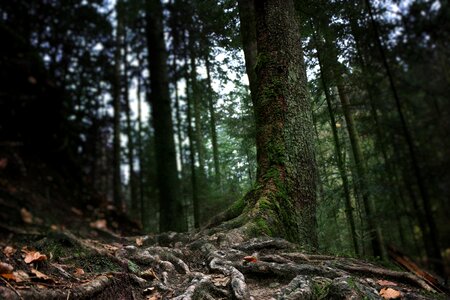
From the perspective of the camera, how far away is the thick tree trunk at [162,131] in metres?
8.91

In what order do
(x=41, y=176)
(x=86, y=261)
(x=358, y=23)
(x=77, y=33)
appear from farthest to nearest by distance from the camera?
(x=77, y=33) < (x=41, y=176) < (x=358, y=23) < (x=86, y=261)

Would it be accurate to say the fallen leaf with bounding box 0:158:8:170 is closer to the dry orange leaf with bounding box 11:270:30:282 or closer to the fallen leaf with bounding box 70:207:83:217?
the fallen leaf with bounding box 70:207:83:217

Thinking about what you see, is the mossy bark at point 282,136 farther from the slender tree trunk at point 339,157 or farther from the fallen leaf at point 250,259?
the slender tree trunk at point 339,157

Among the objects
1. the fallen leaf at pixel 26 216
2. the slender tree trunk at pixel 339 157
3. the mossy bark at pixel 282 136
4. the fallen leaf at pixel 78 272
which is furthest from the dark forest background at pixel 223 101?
the fallen leaf at pixel 78 272

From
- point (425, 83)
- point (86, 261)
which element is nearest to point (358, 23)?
point (86, 261)

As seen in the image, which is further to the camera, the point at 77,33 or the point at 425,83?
the point at 425,83

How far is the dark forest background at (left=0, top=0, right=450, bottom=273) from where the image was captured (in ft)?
19.5

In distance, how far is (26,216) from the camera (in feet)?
31.2

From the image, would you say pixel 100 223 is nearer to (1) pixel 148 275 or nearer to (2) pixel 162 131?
(2) pixel 162 131

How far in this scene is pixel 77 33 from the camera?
1630 cm

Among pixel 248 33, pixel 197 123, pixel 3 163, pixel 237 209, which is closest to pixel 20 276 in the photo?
pixel 237 209

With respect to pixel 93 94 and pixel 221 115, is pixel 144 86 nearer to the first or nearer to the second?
pixel 93 94

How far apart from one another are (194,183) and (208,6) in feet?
11.3

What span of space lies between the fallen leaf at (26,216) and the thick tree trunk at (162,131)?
3563 millimetres
